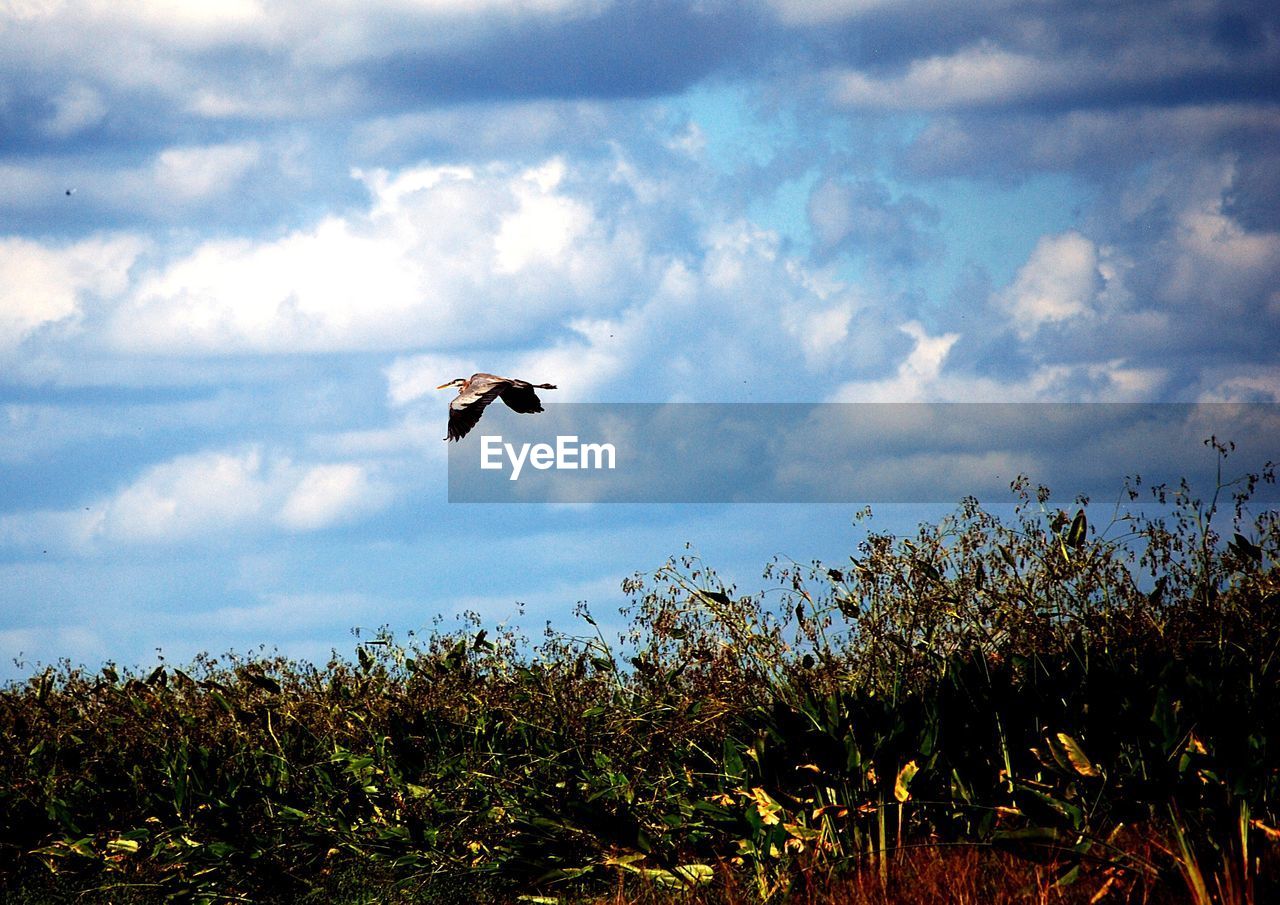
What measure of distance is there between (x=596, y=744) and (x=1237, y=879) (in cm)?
427

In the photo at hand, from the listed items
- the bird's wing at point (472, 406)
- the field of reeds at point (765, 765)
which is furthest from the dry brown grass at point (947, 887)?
the bird's wing at point (472, 406)

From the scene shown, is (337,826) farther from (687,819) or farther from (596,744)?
(687,819)

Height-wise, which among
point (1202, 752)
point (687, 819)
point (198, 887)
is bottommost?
point (198, 887)

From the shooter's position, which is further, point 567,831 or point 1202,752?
point 567,831

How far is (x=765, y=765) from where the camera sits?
7.00m

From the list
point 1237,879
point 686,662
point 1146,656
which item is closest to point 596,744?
point 686,662

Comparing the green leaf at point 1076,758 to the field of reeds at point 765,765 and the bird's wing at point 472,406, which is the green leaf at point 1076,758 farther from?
the bird's wing at point 472,406

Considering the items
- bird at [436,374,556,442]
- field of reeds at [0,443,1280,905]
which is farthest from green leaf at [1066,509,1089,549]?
bird at [436,374,556,442]

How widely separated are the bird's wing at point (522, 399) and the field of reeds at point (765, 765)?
198 cm

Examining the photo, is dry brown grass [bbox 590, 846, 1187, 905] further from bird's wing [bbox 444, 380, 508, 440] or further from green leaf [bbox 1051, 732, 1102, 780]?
bird's wing [bbox 444, 380, 508, 440]

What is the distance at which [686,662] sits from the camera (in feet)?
26.5

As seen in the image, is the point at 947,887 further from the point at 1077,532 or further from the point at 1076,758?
the point at 1077,532

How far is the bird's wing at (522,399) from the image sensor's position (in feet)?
33.1

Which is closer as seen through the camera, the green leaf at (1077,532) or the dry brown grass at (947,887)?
the dry brown grass at (947,887)
